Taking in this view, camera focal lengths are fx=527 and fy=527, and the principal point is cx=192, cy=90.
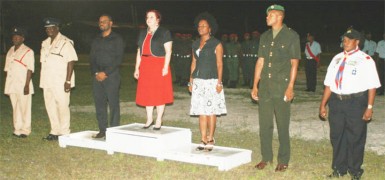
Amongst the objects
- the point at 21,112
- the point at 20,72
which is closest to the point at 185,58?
the point at 21,112

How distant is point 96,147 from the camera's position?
27.7 feet

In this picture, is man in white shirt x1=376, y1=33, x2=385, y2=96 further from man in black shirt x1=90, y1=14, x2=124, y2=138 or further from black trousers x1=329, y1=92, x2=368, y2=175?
black trousers x1=329, y1=92, x2=368, y2=175

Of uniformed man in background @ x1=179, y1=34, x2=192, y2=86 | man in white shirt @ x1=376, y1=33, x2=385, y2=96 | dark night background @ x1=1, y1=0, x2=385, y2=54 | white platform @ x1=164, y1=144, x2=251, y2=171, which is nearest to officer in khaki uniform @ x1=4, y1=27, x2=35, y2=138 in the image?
white platform @ x1=164, y1=144, x2=251, y2=171

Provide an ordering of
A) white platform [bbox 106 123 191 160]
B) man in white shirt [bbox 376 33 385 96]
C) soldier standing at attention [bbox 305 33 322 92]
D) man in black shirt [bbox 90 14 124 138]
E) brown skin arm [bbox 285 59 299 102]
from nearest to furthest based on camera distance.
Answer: brown skin arm [bbox 285 59 299 102] < white platform [bbox 106 123 191 160] < man in black shirt [bbox 90 14 124 138] < man in white shirt [bbox 376 33 385 96] < soldier standing at attention [bbox 305 33 322 92]

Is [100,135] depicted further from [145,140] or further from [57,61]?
[57,61]

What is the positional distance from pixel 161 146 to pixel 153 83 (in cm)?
101

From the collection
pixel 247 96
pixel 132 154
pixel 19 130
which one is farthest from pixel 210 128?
pixel 247 96

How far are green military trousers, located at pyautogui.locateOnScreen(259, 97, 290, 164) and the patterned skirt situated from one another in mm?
785

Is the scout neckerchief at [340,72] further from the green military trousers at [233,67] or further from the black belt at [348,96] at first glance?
the green military trousers at [233,67]

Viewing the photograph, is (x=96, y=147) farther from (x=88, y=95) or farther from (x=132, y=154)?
(x=88, y=95)

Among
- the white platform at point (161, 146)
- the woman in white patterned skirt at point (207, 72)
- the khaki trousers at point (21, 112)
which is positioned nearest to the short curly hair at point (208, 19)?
the woman in white patterned skirt at point (207, 72)

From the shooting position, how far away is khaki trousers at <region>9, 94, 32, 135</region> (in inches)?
379

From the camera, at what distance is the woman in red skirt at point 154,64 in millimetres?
7926

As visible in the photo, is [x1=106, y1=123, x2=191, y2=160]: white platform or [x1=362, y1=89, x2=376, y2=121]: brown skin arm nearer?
[x1=362, y1=89, x2=376, y2=121]: brown skin arm
